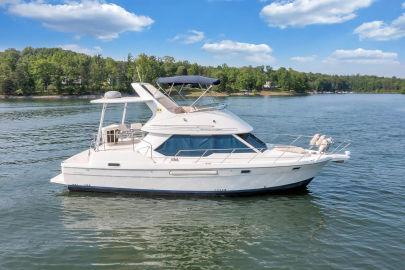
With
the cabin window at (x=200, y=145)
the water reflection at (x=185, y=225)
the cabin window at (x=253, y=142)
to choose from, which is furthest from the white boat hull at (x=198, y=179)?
the cabin window at (x=253, y=142)

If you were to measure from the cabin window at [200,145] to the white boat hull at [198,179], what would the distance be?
1.09m

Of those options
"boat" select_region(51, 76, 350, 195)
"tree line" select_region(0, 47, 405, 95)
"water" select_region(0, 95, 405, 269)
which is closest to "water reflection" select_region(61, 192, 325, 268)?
"water" select_region(0, 95, 405, 269)

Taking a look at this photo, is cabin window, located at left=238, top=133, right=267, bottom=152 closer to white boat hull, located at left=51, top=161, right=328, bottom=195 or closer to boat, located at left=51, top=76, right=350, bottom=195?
boat, located at left=51, top=76, right=350, bottom=195

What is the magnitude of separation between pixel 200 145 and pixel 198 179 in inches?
61.9

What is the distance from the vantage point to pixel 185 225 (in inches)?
552

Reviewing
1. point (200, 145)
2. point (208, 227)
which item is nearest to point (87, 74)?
point (200, 145)

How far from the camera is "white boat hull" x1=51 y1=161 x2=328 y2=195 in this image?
16.2m

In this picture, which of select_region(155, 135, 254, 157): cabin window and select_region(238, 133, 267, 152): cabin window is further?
select_region(238, 133, 267, 152): cabin window

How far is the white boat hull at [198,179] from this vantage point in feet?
53.1

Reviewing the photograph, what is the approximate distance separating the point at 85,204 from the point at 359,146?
2130cm

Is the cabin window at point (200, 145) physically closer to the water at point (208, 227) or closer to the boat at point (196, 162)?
the boat at point (196, 162)

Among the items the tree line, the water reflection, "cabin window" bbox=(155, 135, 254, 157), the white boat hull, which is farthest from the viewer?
the tree line

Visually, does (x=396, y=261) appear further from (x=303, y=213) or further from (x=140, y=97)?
(x=140, y=97)

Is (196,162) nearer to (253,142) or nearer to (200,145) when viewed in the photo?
(200,145)
